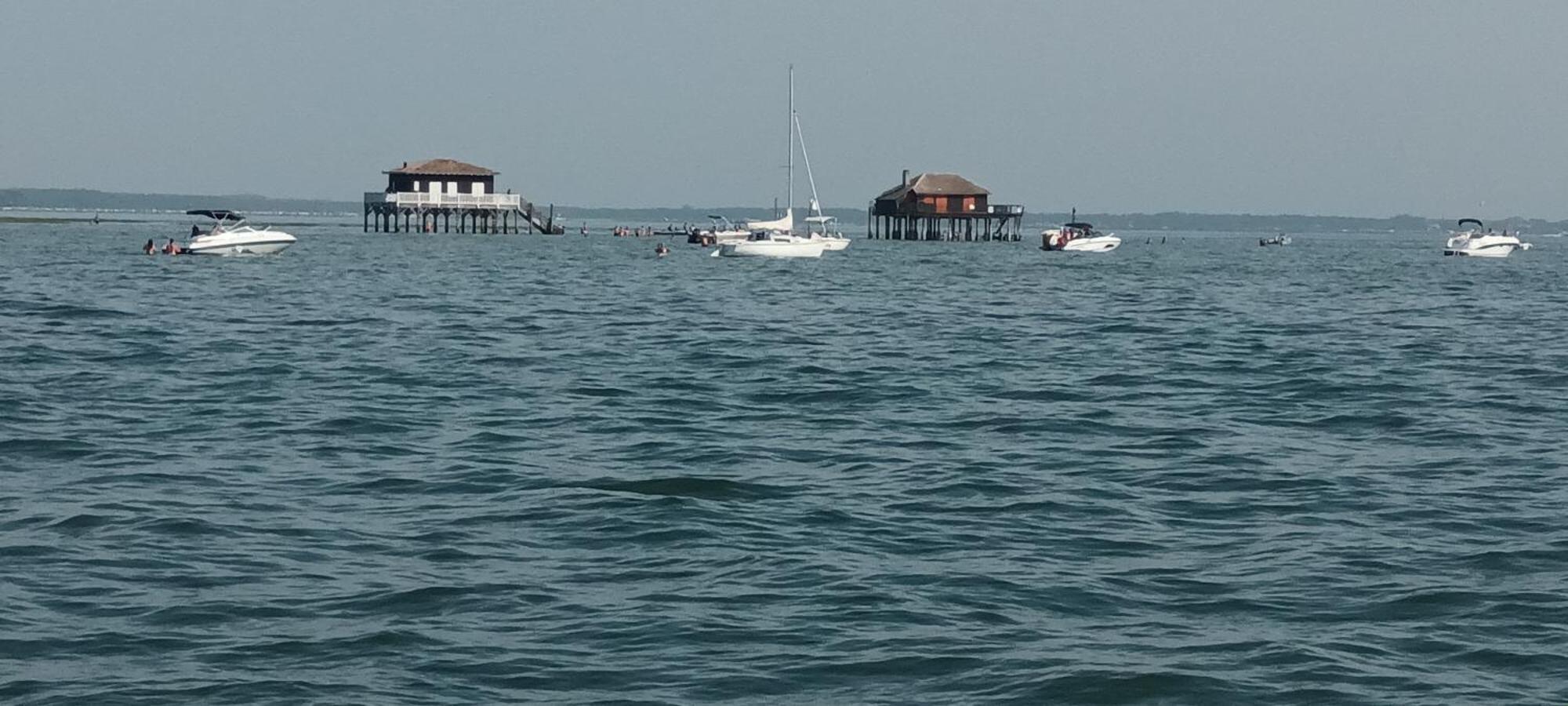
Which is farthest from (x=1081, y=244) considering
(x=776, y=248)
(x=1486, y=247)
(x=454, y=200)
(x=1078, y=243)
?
(x=454, y=200)

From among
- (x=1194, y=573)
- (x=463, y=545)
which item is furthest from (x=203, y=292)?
(x=1194, y=573)

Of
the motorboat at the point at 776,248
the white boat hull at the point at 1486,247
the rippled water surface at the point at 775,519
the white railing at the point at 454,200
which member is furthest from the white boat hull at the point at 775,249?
the rippled water surface at the point at 775,519

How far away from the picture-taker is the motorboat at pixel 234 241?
226 feet

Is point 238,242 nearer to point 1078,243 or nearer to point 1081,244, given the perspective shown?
point 1078,243

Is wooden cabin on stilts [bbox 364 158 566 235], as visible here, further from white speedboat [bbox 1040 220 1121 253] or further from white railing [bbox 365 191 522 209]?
white speedboat [bbox 1040 220 1121 253]

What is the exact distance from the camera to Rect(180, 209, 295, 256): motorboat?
6894 centimetres

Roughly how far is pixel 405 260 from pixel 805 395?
51407mm

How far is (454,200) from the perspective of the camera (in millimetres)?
111562

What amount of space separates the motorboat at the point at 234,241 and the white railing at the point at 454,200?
3690cm

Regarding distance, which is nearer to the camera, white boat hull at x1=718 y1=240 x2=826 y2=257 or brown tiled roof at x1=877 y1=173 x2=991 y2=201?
white boat hull at x1=718 y1=240 x2=826 y2=257

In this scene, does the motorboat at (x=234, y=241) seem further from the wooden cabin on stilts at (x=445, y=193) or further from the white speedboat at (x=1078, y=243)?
the white speedboat at (x=1078, y=243)

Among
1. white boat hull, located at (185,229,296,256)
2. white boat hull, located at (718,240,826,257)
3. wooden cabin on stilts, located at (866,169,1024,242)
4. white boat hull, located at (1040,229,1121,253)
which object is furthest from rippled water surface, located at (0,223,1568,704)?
wooden cabin on stilts, located at (866,169,1024,242)

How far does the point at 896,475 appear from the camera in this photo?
16141mm

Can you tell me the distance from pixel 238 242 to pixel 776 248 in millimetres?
24323
